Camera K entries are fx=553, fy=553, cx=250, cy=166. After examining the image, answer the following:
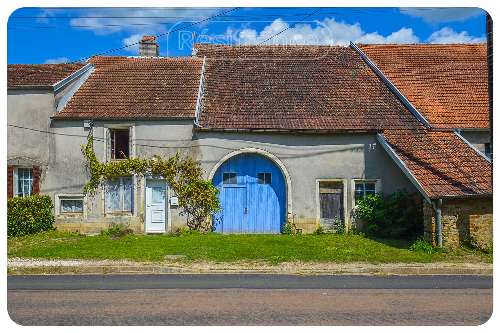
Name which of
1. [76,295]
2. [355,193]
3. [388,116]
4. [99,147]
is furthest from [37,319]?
[388,116]

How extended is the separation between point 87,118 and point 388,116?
738 cm

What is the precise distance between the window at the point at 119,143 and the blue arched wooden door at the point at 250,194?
7.56 feet

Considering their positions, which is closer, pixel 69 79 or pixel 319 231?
pixel 69 79

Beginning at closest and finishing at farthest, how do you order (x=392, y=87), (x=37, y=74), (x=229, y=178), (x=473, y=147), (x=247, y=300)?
(x=247, y=300)
(x=37, y=74)
(x=473, y=147)
(x=229, y=178)
(x=392, y=87)

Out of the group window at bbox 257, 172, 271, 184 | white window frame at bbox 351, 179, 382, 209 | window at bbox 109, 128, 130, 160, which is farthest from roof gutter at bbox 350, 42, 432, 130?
window at bbox 109, 128, 130, 160

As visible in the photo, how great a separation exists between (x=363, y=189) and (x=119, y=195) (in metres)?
6.08

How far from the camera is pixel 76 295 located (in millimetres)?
7875

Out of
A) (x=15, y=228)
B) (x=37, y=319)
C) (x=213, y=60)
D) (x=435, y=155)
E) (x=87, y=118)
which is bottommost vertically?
(x=37, y=319)

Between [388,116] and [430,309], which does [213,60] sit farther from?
[430,309]

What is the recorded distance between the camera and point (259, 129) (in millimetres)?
13805

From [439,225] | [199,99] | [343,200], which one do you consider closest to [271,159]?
[343,200]

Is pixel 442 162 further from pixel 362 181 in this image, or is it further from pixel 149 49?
pixel 149 49

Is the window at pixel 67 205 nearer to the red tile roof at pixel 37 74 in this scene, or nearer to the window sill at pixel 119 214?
the window sill at pixel 119 214

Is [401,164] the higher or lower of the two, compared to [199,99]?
lower
